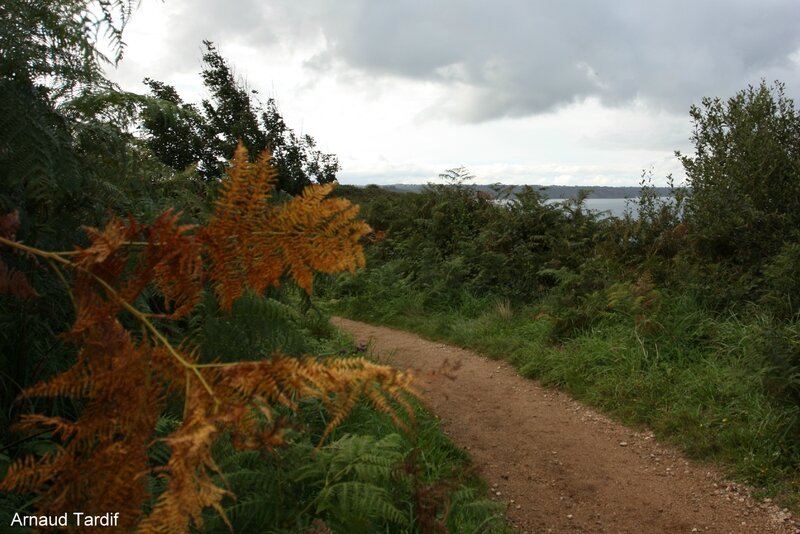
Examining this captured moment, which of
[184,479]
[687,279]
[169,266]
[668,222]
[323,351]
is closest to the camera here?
[184,479]

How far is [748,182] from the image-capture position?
7.74 meters

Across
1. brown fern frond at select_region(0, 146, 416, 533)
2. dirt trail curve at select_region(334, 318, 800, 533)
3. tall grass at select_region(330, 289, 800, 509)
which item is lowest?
dirt trail curve at select_region(334, 318, 800, 533)

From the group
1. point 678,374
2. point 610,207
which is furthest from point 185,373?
point 610,207

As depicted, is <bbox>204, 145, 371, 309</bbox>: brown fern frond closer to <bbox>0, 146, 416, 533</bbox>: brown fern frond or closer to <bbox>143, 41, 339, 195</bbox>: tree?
<bbox>0, 146, 416, 533</bbox>: brown fern frond

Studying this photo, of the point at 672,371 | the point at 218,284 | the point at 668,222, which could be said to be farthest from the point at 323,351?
the point at 668,222

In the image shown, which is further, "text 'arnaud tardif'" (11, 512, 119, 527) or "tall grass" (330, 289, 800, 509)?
"tall grass" (330, 289, 800, 509)

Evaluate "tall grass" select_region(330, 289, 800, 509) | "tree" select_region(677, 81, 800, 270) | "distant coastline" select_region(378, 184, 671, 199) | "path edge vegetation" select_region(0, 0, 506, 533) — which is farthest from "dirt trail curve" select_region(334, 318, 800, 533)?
"distant coastline" select_region(378, 184, 671, 199)

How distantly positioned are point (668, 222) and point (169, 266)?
958cm

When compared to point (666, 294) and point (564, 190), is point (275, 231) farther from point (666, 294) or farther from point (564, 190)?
point (564, 190)

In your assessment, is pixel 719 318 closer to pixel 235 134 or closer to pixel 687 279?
pixel 687 279

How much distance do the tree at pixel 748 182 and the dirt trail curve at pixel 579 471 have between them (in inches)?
127

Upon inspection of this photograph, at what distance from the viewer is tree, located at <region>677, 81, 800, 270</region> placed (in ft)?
24.6

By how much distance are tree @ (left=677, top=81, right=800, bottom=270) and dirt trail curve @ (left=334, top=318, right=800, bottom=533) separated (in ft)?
10.6

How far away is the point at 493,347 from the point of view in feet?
26.1
